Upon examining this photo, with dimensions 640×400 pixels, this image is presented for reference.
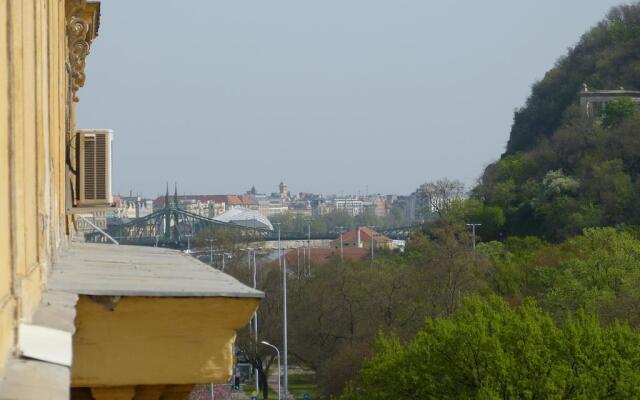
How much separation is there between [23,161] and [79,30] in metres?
6.26

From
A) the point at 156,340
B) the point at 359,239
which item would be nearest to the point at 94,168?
the point at 156,340

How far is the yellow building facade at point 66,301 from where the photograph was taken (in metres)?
3.43

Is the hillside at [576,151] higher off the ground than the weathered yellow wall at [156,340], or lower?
higher

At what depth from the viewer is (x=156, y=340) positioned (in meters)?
4.61

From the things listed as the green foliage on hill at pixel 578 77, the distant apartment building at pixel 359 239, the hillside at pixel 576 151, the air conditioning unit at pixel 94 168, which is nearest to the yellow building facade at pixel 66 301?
the air conditioning unit at pixel 94 168

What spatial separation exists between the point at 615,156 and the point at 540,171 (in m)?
6.40

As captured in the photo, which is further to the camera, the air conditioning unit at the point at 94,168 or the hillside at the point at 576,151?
the hillside at the point at 576,151

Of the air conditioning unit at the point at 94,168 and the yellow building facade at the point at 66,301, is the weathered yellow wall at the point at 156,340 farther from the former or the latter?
the air conditioning unit at the point at 94,168

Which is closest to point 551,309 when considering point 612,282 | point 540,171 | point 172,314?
point 612,282

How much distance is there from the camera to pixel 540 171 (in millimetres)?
87125

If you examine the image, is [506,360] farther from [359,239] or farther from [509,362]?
[359,239]

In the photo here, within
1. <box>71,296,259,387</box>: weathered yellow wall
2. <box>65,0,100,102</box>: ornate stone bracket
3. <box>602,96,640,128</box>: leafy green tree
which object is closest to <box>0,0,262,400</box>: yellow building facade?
<box>71,296,259,387</box>: weathered yellow wall

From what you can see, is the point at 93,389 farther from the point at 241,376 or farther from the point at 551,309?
the point at 241,376

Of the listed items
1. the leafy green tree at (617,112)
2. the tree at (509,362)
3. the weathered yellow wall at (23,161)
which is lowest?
the tree at (509,362)
